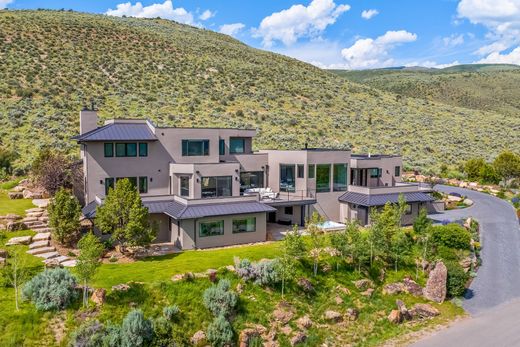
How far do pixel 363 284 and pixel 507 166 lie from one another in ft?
135

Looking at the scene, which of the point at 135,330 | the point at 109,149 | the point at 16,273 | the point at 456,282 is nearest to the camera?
the point at 135,330

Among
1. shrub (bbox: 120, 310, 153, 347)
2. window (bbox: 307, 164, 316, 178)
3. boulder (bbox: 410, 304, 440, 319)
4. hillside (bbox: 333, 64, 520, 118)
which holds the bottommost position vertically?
boulder (bbox: 410, 304, 440, 319)

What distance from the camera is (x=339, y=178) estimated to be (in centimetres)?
3969

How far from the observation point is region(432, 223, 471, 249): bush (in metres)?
33.5

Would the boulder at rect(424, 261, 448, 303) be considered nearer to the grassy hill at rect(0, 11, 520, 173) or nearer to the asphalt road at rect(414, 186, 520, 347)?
the asphalt road at rect(414, 186, 520, 347)

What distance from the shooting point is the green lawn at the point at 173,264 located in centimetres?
2391

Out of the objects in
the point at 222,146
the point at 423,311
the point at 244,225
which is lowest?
the point at 423,311

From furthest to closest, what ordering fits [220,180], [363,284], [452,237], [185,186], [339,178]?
1. [339,178]
2. [220,180]
3. [185,186]
4. [452,237]
5. [363,284]

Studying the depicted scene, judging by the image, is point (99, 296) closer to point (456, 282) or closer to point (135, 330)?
point (135, 330)

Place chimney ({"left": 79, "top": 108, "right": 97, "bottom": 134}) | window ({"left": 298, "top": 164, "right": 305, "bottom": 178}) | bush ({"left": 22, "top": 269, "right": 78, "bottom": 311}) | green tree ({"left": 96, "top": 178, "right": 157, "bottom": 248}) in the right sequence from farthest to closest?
window ({"left": 298, "top": 164, "right": 305, "bottom": 178})
chimney ({"left": 79, "top": 108, "right": 97, "bottom": 134})
green tree ({"left": 96, "top": 178, "right": 157, "bottom": 248})
bush ({"left": 22, "top": 269, "right": 78, "bottom": 311})

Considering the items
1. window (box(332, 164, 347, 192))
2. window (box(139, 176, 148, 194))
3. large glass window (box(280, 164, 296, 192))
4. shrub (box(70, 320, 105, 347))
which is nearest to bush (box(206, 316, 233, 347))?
shrub (box(70, 320, 105, 347))

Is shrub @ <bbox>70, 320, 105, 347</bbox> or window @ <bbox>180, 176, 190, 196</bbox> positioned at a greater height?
window @ <bbox>180, 176, 190, 196</bbox>

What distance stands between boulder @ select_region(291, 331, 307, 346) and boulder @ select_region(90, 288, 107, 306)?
1023 centimetres

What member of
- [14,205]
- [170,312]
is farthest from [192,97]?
[170,312]
